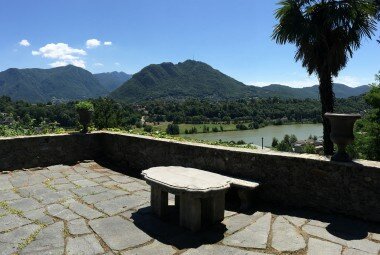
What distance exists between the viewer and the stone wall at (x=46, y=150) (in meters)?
6.14

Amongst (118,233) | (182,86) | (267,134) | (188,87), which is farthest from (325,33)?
(182,86)

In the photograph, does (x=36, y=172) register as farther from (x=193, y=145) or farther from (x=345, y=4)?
(x=345, y=4)

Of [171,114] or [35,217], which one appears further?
[171,114]

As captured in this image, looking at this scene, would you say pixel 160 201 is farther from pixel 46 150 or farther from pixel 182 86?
pixel 182 86

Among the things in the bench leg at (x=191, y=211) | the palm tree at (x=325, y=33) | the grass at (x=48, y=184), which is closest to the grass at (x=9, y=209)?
the grass at (x=48, y=184)

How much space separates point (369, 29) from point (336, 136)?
7.56 m

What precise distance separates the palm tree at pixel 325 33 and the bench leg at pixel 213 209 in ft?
22.6

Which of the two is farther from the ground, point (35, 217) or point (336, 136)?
point (336, 136)

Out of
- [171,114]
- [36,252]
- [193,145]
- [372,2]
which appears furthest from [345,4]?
[171,114]

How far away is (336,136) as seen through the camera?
362cm

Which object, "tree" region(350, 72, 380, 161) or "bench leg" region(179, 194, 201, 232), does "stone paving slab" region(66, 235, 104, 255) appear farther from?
"tree" region(350, 72, 380, 161)

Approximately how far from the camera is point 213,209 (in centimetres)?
355

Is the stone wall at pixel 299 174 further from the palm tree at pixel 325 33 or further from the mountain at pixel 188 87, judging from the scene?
the mountain at pixel 188 87

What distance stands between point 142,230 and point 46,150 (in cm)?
399
